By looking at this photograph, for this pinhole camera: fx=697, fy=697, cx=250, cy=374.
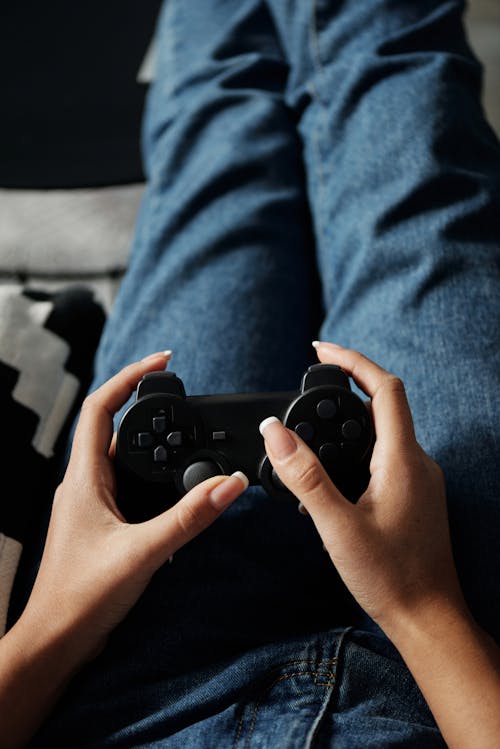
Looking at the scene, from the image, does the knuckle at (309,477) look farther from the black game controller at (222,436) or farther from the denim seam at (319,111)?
the denim seam at (319,111)

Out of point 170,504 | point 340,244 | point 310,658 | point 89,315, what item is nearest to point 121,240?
point 89,315

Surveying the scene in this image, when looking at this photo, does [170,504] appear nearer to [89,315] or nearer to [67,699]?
[67,699]

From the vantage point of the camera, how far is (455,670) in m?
0.46

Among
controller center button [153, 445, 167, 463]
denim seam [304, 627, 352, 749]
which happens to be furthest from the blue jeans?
controller center button [153, 445, 167, 463]

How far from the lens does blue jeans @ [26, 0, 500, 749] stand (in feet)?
1.68

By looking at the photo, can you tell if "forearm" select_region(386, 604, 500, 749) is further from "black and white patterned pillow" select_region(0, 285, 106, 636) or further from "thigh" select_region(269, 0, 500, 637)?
"black and white patterned pillow" select_region(0, 285, 106, 636)

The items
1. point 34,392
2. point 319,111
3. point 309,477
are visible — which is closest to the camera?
point 309,477

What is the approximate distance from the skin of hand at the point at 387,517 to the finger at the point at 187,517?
0.04 metres

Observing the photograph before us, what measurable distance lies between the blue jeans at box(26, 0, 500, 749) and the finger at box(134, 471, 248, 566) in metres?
0.12

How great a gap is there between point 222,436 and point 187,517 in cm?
8

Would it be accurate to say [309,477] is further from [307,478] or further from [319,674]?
[319,674]

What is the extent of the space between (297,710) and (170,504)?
17 cm

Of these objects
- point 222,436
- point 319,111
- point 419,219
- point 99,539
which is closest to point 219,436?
point 222,436

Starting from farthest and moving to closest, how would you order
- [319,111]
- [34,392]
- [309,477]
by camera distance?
1. [319,111]
2. [34,392]
3. [309,477]
